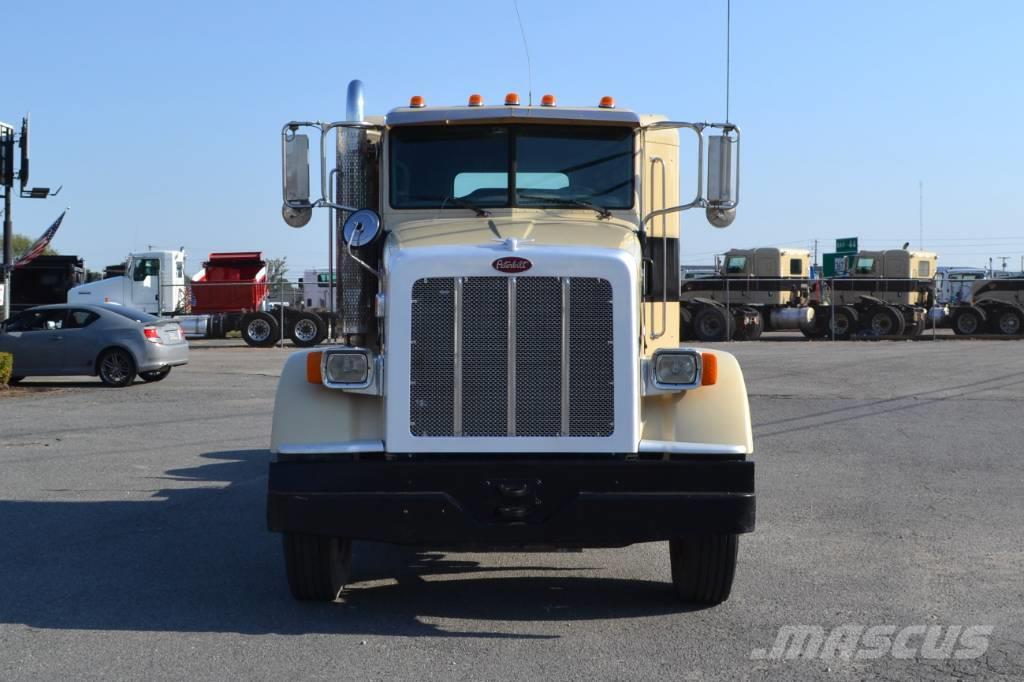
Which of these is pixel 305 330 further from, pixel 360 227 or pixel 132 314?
pixel 360 227

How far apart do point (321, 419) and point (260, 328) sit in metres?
31.2

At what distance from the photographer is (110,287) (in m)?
38.8

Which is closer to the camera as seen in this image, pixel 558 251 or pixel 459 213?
pixel 558 251

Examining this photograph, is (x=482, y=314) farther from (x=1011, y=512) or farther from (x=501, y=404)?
(x=1011, y=512)

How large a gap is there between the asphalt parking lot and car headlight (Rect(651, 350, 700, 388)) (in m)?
1.23

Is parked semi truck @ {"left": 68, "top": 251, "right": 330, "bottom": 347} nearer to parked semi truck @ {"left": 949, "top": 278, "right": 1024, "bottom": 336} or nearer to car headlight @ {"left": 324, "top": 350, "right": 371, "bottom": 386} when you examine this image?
parked semi truck @ {"left": 949, "top": 278, "right": 1024, "bottom": 336}

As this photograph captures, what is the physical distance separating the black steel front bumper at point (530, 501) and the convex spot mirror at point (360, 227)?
5.00 feet

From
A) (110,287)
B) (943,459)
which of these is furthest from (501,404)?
(110,287)

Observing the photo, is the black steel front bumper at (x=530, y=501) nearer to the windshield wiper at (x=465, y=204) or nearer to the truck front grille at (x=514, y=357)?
the truck front grille at (x=514, y=357)

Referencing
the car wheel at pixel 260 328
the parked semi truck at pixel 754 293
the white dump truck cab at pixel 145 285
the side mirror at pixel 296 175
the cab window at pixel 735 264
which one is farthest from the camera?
the cab window at pixel 735 264

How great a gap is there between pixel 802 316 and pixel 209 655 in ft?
121

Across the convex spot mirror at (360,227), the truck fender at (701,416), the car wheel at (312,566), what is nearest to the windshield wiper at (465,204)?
the convex spot mirror at (360,227)

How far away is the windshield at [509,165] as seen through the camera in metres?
7.76

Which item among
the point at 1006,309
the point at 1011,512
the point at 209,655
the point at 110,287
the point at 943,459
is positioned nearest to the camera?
the point at 209,655
